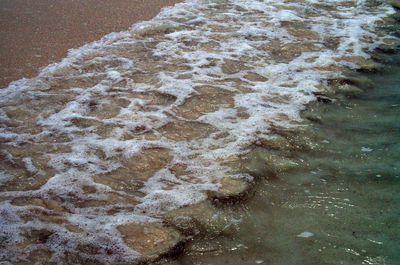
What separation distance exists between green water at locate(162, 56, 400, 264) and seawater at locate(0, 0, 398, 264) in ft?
0.04

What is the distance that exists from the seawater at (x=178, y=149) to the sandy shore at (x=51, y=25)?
23cm

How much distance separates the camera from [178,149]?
2537 mm

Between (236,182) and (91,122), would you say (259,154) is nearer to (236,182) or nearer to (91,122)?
(236,182)

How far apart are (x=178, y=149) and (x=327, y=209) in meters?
1.08

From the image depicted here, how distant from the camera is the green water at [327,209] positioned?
172 cm

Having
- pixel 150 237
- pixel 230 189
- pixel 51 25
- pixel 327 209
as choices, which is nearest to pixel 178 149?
pixel 230 189

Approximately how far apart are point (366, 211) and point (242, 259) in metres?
0.78

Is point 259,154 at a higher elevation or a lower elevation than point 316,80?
lower

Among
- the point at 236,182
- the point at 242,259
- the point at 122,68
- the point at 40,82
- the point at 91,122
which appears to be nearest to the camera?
the point at 242,259

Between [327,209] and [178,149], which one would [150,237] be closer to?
[178,149]

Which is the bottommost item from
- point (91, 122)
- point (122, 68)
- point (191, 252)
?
point (191, 252)

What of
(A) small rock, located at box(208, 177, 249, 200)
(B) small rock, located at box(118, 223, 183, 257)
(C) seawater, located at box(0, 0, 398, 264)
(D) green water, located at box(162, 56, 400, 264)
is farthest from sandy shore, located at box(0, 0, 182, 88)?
(D) green water, located at box(162, 56, 400, 264)

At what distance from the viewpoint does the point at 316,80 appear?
3502 millimetres

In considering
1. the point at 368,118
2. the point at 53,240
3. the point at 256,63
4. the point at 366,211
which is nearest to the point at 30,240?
the point at 53,240
